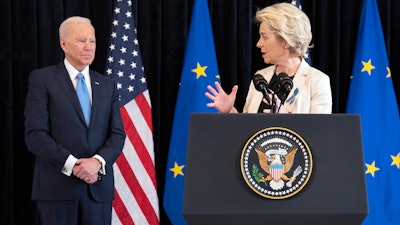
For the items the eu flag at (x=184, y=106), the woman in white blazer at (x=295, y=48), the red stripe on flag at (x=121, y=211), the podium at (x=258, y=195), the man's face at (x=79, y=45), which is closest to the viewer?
the podium at (x=258, y=195)

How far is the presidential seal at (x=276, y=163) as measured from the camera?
143cm

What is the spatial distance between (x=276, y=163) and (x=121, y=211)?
2.75 metres

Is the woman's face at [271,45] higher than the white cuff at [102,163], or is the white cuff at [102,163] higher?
the woman's face at [271,45]

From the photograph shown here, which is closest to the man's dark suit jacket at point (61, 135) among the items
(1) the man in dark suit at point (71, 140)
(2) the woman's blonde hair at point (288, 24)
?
(1) the man in dark suit at point (71, 140)

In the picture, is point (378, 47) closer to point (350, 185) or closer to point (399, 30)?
point (399, 30)

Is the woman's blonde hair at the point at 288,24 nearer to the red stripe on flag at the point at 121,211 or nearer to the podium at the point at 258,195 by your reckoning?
the podium at the point at 258,195

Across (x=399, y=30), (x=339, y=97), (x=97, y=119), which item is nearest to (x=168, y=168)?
(x=97, y=119)

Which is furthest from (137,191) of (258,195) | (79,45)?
(258,195)

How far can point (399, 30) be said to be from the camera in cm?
458

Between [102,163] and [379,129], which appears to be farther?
[379,129]

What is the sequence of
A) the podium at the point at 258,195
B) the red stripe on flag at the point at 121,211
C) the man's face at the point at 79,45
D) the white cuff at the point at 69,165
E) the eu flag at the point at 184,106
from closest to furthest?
the podium at the point at 258,195 < the white cuff at the point at 69,165 < the man's face at the point at 79,45 < the red stripe on flag at the point at 121,211 < the eu flag at the point at 184,106

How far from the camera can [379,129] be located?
4250 mm

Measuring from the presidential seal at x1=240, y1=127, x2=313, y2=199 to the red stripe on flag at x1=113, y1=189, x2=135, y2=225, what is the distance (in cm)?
270

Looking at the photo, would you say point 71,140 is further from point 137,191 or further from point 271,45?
point 271,45
